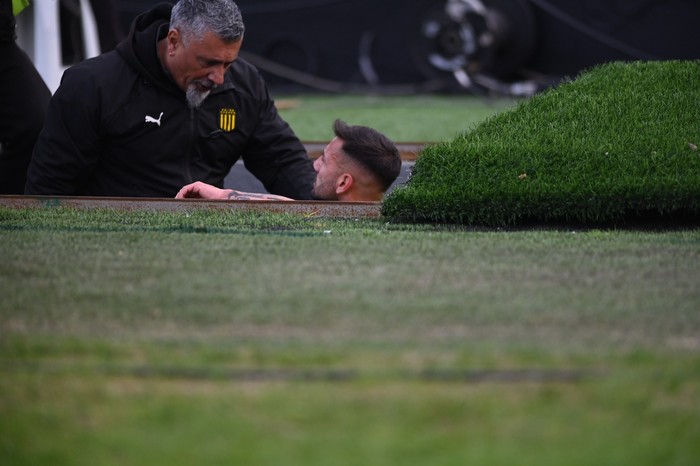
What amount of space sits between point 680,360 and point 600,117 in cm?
183

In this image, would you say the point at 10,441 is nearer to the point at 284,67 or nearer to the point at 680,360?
the point at 680,360

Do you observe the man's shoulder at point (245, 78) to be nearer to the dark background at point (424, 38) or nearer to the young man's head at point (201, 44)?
the young man's head at point (201, 44)

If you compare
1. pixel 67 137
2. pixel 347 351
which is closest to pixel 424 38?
pixel 67 137

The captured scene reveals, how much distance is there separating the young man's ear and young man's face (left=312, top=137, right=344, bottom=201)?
0.5 inches

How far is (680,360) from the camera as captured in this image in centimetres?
171

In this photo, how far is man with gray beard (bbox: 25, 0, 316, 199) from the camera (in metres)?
3.51

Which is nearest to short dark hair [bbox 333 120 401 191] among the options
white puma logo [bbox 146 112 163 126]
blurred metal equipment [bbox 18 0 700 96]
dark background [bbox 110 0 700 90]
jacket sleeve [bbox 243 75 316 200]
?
jacket sleeve [bbox 243 75 316 200]

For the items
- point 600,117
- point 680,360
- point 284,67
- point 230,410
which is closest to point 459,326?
point 680,360

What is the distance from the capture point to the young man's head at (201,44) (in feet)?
11.5

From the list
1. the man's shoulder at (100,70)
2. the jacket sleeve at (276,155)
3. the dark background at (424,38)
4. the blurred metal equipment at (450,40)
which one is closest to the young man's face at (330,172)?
the jacket sleeve at (276,155)

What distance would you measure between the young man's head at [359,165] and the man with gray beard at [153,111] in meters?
0.23

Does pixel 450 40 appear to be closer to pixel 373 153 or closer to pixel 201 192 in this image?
pixel 373 153

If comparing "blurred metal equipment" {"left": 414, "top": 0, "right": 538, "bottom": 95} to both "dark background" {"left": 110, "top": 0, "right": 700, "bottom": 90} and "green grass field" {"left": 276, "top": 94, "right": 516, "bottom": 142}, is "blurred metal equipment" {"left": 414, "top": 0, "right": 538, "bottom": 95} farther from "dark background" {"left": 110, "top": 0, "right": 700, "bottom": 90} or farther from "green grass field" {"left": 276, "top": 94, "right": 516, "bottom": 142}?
"green grass field" {"left": 276, "top": 94, "right": 516, "bottom": 142}

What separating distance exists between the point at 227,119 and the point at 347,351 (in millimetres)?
2136
